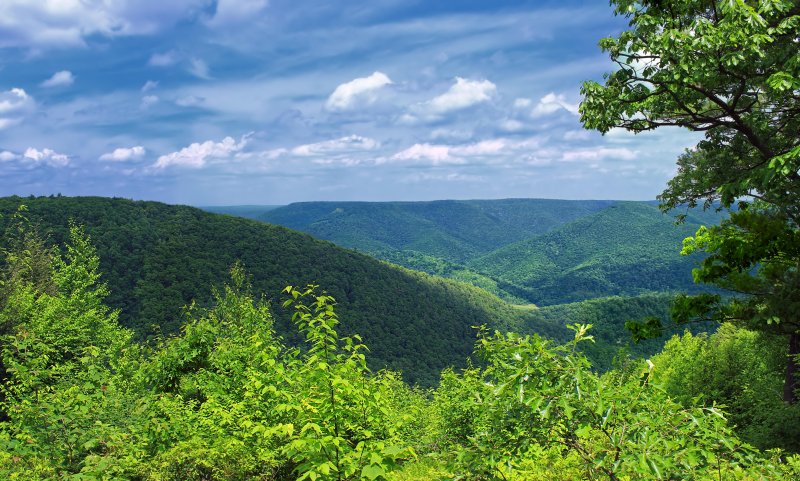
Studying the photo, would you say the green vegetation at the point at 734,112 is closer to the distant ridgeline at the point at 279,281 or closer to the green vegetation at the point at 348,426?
the green vegetation at the point at 348,426

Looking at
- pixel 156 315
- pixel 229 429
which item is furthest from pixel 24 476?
pixel 156 315

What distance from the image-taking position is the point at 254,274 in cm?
11150

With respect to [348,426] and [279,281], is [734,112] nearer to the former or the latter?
[348,426]

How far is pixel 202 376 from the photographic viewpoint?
13430 millimetres

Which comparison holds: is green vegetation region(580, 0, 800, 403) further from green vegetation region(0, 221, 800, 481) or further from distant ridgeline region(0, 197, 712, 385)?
distant ridgeline region(0, 197, 712, 385)

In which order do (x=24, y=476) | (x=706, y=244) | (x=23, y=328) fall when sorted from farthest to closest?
(x=23, y=328) → (x=706, y=244) → (x=24, y=476)

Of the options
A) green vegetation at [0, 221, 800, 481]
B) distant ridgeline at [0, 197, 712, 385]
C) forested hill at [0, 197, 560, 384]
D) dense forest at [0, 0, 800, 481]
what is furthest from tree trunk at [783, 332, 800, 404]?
distant ridgeline at [0, 197, 712, 385]

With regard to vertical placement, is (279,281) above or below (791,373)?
below

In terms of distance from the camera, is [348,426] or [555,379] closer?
[555,379]

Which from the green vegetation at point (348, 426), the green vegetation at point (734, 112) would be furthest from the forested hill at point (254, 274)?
the green vegetation at point (734, 112)

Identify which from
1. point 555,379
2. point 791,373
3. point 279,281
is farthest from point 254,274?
point 555,379

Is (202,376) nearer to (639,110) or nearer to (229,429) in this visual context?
(229,429)

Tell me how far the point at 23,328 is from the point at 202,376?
1623 cm

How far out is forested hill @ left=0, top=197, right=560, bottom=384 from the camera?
95812mm
